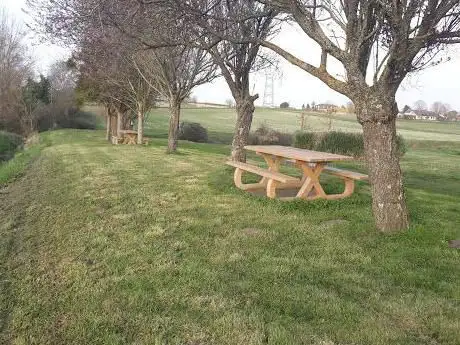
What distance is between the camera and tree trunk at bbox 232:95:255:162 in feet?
42.9

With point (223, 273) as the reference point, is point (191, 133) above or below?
above

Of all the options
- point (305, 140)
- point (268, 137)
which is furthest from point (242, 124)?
point (268, 137)

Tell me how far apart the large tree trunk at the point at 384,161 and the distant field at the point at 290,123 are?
2872 centimetres

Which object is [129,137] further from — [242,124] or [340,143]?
[242,124]

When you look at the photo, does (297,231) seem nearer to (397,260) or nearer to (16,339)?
(397,260)

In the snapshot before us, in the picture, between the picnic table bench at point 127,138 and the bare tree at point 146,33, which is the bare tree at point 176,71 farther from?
the picnic table bench at point 127,138

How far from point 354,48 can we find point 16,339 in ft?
17.7

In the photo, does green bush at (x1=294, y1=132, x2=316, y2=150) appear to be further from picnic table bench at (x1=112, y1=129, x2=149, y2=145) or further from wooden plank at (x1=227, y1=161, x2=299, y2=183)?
wooden plank at (x1=227, y1=161, x2=299, y2=183)

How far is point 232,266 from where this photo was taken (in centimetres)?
519

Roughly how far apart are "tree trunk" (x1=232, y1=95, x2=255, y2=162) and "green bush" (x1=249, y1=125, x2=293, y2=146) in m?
22.6

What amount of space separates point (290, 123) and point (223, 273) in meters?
53.5

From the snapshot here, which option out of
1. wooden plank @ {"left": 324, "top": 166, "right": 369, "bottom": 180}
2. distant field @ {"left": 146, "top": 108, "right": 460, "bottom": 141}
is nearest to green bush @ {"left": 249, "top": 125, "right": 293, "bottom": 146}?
distant field @ {"left": 146, "top": 108, "right": 460, "bottom": 141}

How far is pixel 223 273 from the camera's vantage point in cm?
494

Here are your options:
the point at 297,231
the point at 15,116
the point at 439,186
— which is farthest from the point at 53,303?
the point at 15,116
